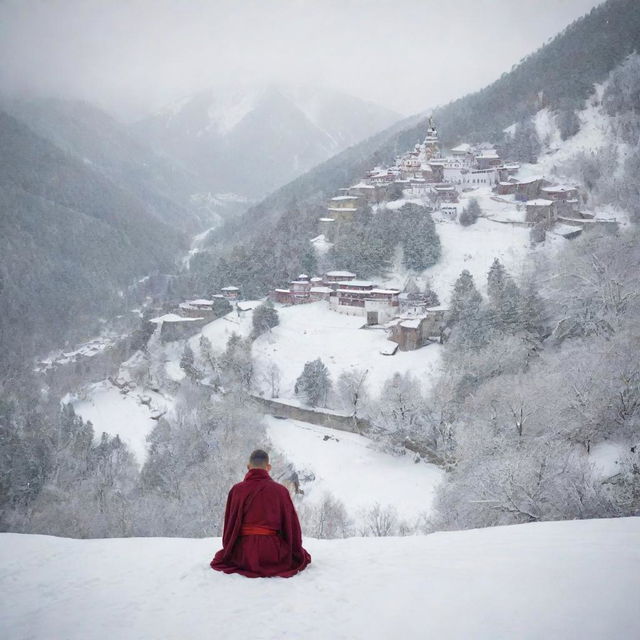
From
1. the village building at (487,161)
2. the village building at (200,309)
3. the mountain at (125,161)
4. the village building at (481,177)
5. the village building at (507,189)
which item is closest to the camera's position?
the village building at (200,309)

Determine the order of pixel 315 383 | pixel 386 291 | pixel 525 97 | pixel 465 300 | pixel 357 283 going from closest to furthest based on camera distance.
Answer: pixel 315 383, pixel 465 300, pixel 386 291, pixel 357 283, pixel 525 97

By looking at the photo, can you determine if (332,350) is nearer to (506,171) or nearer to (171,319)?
(171,319)

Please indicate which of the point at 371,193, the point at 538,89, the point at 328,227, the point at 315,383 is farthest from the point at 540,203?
the point at 538,89

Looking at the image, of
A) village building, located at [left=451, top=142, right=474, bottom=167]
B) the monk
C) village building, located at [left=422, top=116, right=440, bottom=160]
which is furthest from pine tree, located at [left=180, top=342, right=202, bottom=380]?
village building, located at [left=422, top=116, right=440, bottom=160]

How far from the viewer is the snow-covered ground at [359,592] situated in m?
3.62

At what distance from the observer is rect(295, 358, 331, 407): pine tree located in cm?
2970

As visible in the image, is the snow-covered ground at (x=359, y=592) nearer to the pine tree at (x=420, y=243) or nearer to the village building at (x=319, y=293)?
the village building at (x=319, y=293)

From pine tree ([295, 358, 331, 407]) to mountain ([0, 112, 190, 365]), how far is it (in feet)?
124

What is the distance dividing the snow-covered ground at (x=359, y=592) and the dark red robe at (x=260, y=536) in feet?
0.40

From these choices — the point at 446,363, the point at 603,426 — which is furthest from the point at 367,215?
the point at 603,426

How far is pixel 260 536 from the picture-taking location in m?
4.69

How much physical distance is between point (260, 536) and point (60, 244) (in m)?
97.0

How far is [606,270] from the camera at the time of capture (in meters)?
24.0

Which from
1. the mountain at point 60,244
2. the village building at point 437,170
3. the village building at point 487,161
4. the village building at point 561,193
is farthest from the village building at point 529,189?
the mountain at point 60,244
